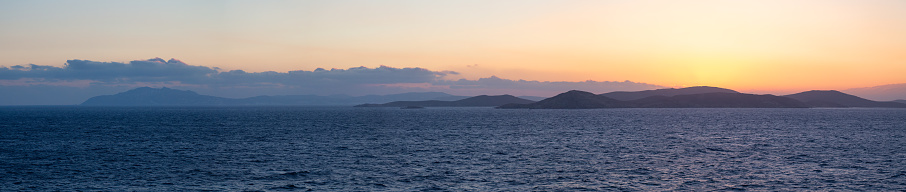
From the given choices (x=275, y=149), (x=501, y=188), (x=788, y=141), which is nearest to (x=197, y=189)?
(x=501, y=188)

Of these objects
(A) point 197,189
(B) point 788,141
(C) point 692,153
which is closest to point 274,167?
(A) point 197,189

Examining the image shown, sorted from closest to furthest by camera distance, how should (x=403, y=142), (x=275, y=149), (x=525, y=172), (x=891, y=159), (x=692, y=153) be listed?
(x=525, y=172) < (x=891, y=159) < (x=692, y=153) < (x=275, y=149) < (x=403, y=142)

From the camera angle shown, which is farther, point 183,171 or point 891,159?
point 891,159

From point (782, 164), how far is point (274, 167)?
48.5m

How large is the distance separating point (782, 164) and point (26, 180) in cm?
6662

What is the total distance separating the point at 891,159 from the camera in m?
62.9

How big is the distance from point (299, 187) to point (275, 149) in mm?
32984

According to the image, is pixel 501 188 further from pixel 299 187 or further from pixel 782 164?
pixel 782 164

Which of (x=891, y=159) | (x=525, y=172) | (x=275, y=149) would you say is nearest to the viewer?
(x=525, y=172)

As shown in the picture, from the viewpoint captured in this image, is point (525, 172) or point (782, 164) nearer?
point (525, 172)

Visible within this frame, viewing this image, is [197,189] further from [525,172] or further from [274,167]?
[525,172]

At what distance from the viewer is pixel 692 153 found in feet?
230

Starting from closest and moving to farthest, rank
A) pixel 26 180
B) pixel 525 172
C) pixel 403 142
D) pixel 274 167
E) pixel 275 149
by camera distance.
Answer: pixel 26 180, pixel 525 172, pixel 274 167, pixel 275 149, pixel 403 142


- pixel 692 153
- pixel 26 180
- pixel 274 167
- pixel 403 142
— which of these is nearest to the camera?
pixel 26 180
